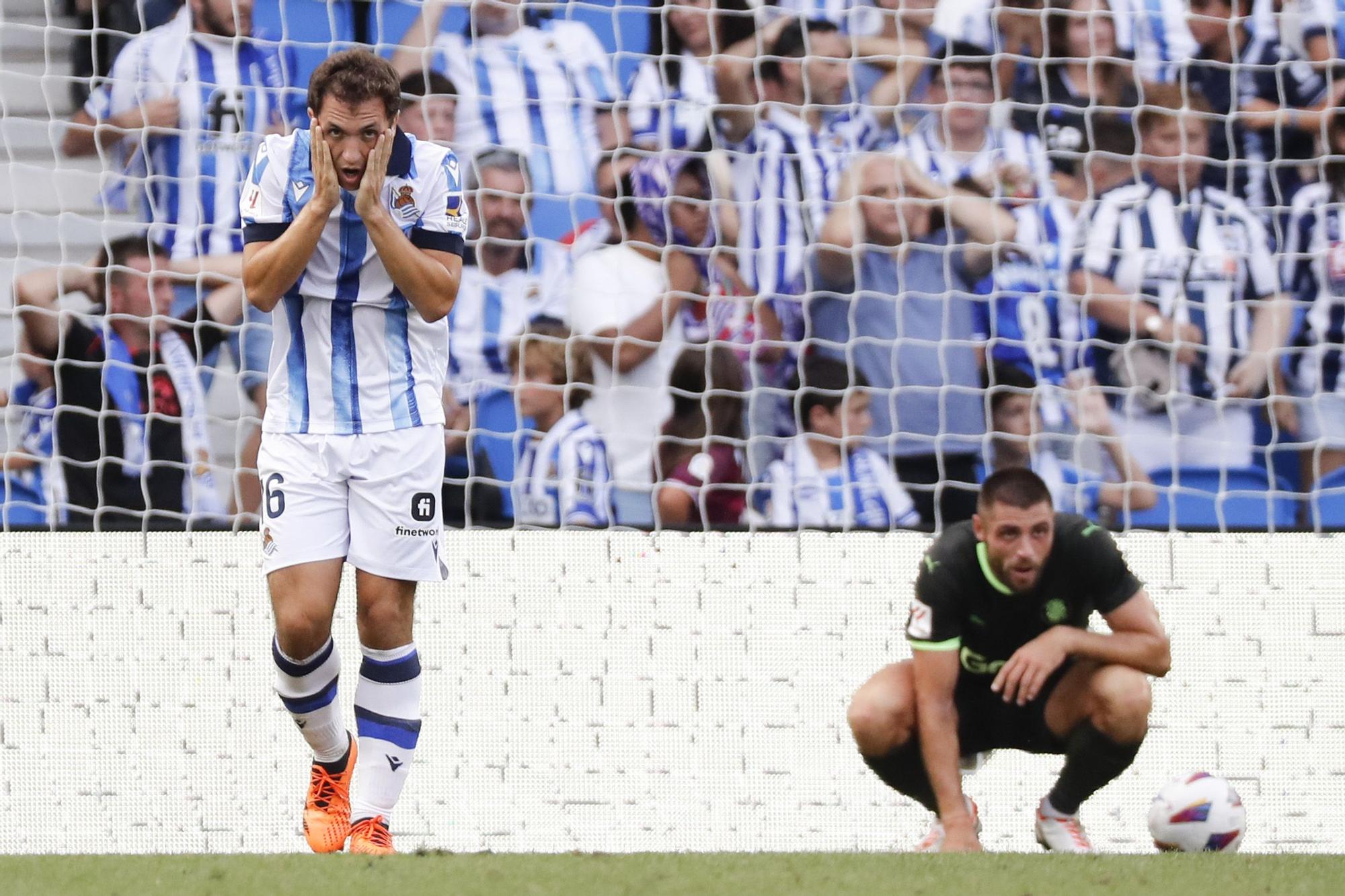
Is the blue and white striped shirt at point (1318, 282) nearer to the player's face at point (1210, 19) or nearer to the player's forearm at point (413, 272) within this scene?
the player's face at point (1210, 19)

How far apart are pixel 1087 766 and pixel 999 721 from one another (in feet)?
0.91

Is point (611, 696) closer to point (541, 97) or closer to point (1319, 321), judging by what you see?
point (541, 97)

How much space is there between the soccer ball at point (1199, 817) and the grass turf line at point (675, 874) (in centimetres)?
38

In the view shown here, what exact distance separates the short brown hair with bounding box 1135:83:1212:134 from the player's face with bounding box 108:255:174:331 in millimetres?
3583

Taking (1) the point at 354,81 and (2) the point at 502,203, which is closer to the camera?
(1) the point at 354,81

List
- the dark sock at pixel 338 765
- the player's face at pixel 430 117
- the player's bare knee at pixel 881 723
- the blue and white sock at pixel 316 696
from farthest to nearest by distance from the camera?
the player's face at pixel 430 117
the player's bare knee at pixel 881 723
the dark sock at pixel 338 765
the blue and white sock at pixel 316 696

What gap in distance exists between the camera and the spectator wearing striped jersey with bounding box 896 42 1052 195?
629cm

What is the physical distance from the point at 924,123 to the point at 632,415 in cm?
154

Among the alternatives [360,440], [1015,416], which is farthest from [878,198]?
[360,440]

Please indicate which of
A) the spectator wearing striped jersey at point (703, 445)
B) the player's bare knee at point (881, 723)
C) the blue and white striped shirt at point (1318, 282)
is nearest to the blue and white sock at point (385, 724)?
the player's bare knee at point (881, 723)

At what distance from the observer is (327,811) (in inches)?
136

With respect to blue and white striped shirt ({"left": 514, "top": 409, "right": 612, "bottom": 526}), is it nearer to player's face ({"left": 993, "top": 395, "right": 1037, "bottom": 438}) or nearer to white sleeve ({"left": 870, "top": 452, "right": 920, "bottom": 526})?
white sleeve ({"left": 870, "top": 452, "right": 920, "bottom": 526})

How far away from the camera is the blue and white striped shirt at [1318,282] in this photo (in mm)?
6148

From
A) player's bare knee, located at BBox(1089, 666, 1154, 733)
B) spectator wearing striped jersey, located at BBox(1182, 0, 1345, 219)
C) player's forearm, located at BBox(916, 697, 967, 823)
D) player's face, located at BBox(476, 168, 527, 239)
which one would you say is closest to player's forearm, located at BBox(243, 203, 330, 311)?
player's forearm, located at BBox(916, 697, 967, 823)
